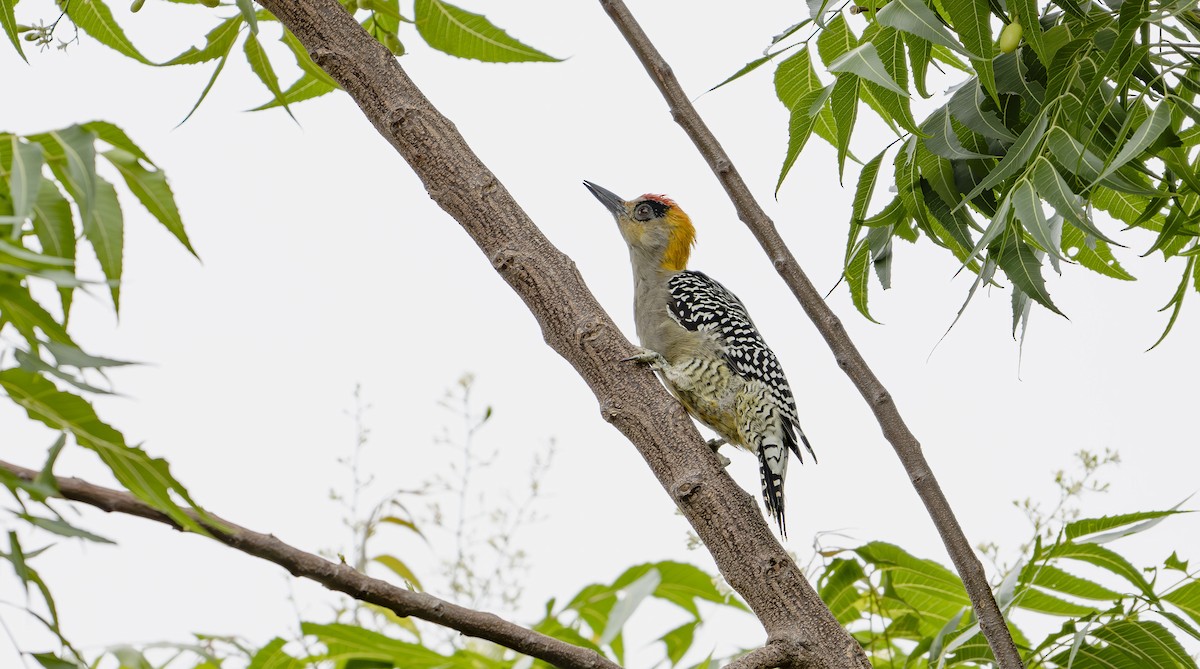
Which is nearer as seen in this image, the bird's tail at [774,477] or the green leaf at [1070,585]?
the green leaf at [1070,585]

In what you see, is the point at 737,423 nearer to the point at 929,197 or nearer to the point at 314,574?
the point at 929,197

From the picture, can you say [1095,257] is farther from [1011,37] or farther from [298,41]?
[298,41]

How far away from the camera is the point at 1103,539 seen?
1939 millimetres

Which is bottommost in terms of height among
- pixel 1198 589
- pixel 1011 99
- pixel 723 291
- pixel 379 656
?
pixel 1198 589

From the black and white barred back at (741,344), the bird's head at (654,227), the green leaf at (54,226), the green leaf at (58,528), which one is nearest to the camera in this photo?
the green leaf at (58,528)

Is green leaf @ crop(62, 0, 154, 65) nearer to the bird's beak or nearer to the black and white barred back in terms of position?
the black and white barred back

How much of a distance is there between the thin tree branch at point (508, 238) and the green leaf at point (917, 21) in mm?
850

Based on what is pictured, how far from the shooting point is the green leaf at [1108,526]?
1.93 m

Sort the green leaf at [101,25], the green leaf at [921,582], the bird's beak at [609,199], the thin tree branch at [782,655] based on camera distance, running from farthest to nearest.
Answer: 1. the bird's beak at [609,199]
2. the green leaf at [101,25]
3. the green leaf at [921,582]
4. the thin tree branch at [782,655]

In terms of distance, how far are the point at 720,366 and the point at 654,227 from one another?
4.14 feet

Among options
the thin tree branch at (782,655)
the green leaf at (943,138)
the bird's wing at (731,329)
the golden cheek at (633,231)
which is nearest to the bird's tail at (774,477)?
the bird's wing at (731,329)

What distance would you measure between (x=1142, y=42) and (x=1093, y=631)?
1.00 metres

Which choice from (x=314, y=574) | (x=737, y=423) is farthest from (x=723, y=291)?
(x=314, y=574)

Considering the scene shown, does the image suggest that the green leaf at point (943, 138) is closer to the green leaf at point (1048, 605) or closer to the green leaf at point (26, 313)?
the green leaf at point (1048, 605)
